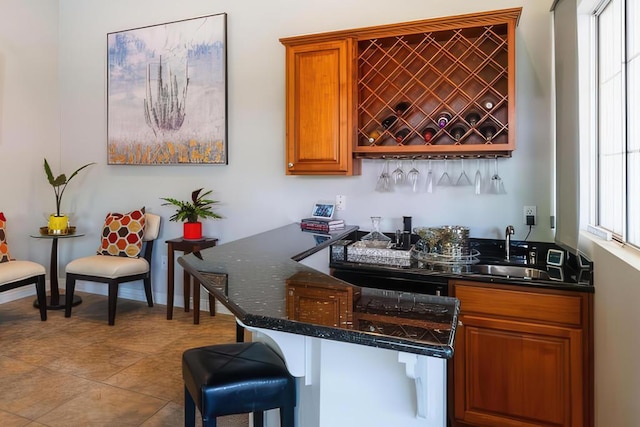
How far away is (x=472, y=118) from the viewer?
2752 millimetres

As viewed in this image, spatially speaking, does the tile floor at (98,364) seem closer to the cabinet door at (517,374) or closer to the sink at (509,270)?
the cabinet door at (517,374)

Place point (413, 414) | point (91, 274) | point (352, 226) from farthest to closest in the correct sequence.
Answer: point (91, 274), point (352, 226), point (413, 414)

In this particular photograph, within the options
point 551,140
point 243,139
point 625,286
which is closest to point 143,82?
point 243,139

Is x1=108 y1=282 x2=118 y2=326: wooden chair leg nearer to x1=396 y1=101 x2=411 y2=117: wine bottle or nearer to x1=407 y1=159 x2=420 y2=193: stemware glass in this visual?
x1=407 y1=159 x2=420 y2=193: stemware glass

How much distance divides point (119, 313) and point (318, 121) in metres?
2.54

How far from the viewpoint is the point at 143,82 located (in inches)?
163

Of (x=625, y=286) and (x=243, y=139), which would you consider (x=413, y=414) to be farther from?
(x=243, y=139)

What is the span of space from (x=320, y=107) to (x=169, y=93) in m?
1.79

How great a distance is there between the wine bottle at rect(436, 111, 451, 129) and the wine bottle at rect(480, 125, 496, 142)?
8.8 inches

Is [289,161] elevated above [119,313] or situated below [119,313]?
above

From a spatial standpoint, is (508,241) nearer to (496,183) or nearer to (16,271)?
(496,183)

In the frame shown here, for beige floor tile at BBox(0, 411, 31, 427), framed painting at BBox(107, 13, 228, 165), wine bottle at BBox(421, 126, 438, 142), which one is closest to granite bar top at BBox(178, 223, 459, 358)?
beige floor tile at BBox(0, 411, 31, 427)

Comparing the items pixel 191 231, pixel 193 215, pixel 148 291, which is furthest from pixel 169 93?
pixel 148 291

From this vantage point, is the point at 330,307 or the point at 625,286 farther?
the point at 625,286
